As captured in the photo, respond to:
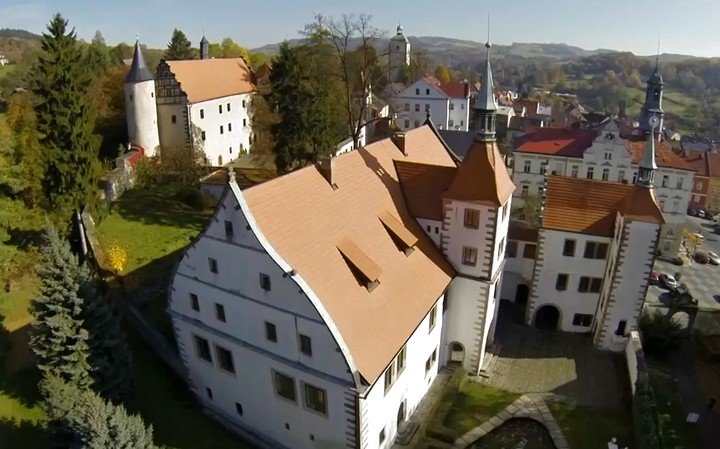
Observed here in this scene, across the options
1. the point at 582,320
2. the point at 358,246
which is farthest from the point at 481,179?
the point at 582,320

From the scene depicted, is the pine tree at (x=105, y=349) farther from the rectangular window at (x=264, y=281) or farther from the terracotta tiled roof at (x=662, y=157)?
the terracotta tiled roof at (x=662, y=157)

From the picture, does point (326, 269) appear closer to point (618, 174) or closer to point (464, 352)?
point (464, 352)

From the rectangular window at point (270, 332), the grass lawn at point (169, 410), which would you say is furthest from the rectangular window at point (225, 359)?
the grass lawn at point (169, 410)

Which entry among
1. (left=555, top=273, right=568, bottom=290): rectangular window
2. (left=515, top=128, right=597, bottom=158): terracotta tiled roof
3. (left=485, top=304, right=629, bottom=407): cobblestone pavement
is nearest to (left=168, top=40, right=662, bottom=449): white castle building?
(left=485, top=304, right=629, bottom=407): cobblestone pavement

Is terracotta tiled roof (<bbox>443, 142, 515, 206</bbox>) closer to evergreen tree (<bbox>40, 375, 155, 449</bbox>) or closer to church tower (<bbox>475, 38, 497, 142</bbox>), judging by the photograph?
church tower (<bbox>475, 38, 497, 142</bbox>)

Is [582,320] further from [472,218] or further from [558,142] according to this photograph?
[558,142]

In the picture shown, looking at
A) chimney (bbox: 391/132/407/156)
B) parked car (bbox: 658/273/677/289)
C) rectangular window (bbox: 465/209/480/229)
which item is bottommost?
parked car (bbox: 658/273/677/289)

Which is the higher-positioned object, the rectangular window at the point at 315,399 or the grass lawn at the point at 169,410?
the rectangular window at the point at 315,399
